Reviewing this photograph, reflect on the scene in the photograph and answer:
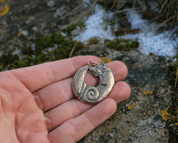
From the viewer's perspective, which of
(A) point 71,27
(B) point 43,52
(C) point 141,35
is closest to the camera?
(C) point 141,35

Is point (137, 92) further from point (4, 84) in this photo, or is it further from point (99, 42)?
point (4, 84)

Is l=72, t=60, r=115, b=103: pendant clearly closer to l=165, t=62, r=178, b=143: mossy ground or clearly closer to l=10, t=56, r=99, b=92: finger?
l=10, t=56, r=99, b=92: finger

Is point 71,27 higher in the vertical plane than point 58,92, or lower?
higher

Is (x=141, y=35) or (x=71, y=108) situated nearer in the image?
(x=71, y=108)

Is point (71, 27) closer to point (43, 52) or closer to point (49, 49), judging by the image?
point (49, 49)

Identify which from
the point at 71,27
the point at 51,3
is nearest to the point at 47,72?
the point at 71,27

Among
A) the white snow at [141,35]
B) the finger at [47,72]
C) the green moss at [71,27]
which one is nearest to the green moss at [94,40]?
the white snow at [141,35]

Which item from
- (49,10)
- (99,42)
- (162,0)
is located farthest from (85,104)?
(49,10)

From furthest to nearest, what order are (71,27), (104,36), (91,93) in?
(71,27) < (104,36) < (91,93)
